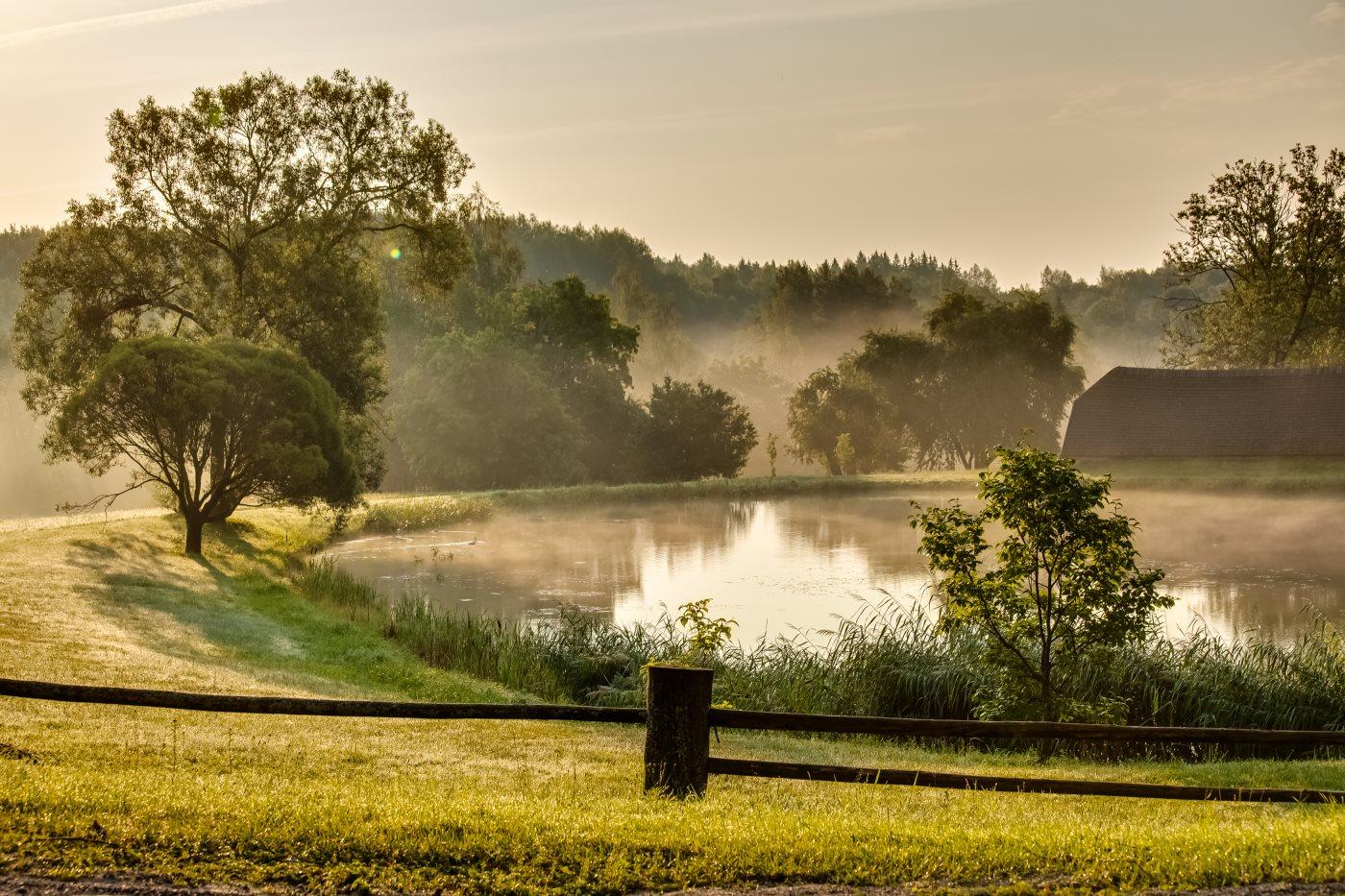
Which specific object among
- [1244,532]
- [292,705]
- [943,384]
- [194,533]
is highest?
[943,384]

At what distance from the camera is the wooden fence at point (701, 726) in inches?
268

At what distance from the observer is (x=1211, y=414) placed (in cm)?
4856

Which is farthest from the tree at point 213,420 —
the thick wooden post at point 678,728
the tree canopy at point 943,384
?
the tree canopy at point 943,384

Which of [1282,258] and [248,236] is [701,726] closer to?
[248,236]

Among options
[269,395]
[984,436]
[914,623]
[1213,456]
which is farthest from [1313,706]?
[984,436]

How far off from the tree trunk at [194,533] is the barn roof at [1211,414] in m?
35.1

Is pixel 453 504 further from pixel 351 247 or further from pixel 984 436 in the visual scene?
pixel 984 436

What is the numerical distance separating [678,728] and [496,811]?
1.14 meters

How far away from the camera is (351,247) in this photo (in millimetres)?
36125

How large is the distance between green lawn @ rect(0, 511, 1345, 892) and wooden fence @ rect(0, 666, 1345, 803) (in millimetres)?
238

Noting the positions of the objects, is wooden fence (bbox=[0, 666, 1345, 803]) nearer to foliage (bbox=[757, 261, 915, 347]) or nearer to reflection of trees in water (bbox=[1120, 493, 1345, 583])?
reflection of trees in water (bbox=[1120, 493, 1345, 583])

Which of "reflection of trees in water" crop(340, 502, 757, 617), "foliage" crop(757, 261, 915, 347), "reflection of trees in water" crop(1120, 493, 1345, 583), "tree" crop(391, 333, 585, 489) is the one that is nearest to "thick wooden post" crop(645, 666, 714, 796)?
"reflection of trees in water" crop(340, 502, 757, 617)

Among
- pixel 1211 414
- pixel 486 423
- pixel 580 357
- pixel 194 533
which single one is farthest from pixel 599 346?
pixel 194 533

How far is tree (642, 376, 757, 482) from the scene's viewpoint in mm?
62156
